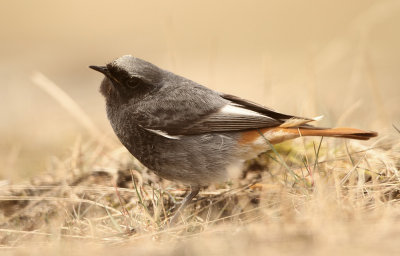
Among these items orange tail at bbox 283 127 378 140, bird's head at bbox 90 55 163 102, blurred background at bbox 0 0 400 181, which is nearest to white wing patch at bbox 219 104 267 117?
orange tail at bbox 283 127 378 140

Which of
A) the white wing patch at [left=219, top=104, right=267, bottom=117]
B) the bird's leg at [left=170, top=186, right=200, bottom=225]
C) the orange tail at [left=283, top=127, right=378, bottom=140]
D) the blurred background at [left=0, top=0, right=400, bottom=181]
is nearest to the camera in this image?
the bird's leg at [left=170, top=186, right=200, bottom=225]

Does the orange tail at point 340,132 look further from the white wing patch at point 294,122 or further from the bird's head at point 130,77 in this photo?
the bird's head at point 130,77

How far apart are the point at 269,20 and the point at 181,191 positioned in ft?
42.8

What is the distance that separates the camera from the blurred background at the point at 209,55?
705cm

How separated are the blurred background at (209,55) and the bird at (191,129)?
130cm

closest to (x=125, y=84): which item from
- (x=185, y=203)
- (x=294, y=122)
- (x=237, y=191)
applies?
(x=185, y=203)

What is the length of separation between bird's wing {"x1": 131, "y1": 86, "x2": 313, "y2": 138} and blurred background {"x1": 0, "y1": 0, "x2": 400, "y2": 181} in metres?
1.30

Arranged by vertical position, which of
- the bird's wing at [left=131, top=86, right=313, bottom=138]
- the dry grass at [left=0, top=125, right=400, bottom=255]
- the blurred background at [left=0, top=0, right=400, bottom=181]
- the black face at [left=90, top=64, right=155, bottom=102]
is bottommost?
the dry grass at [left=0, top=125, right=400, bottom=255]

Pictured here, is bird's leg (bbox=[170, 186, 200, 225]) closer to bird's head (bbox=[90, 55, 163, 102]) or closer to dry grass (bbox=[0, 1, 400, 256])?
dry grass (bbox=[0, 1, 400, 256])

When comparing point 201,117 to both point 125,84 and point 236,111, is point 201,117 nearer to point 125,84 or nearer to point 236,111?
point 236,111

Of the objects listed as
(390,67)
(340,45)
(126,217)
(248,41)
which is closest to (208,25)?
(248,41)

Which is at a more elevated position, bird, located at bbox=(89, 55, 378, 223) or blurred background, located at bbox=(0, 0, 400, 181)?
blurred background, located at bbox=(0, 0, 400, 181)

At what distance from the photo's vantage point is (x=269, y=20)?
1728 centimetres

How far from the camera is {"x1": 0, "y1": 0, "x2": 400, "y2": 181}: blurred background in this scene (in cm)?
705
